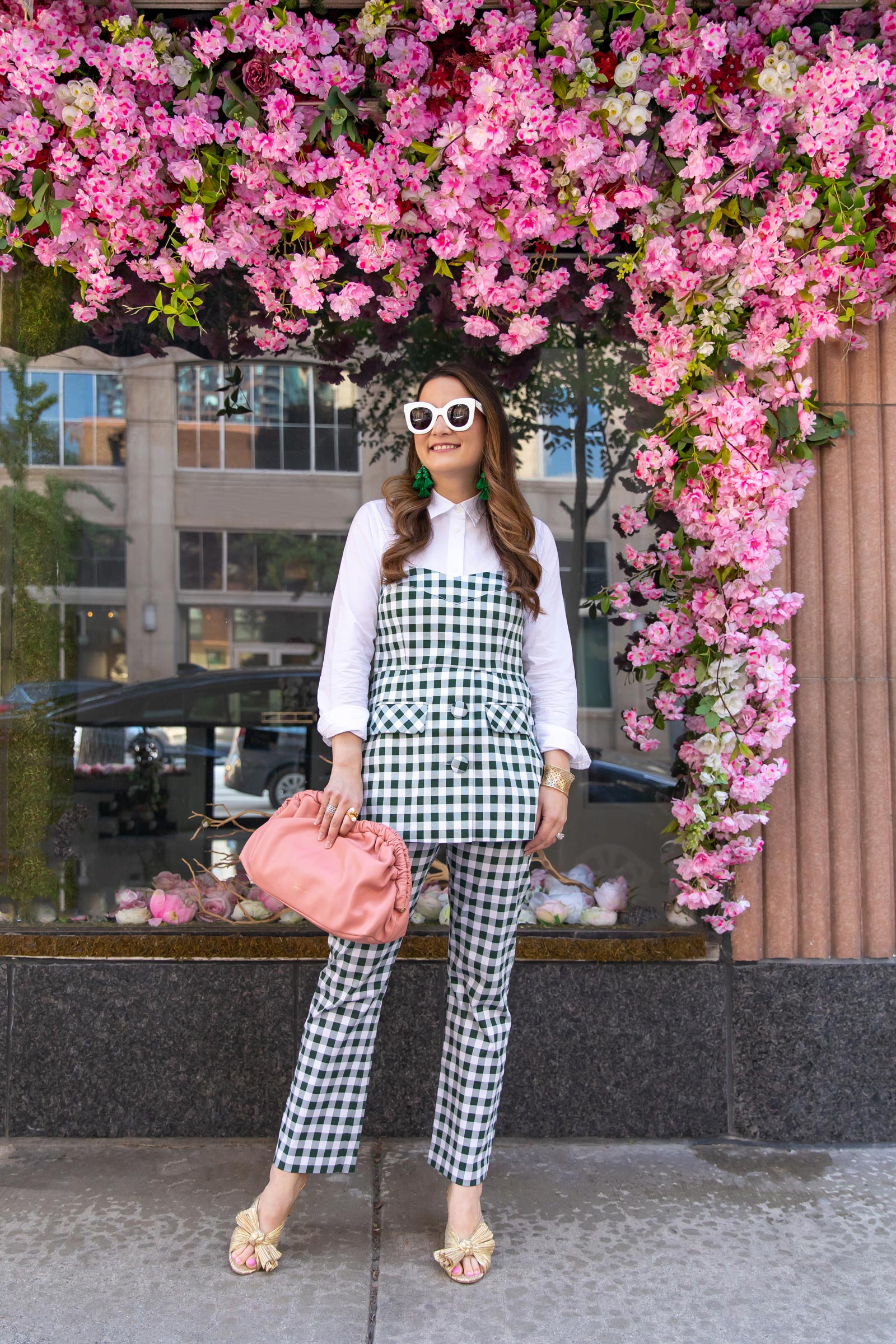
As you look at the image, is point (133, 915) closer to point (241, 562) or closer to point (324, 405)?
point (241, 562)

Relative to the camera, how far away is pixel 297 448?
14.6ft

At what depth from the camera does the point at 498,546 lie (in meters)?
2.55

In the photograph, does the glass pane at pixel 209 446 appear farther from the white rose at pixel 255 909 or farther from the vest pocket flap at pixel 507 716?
the vest pocket flap at pixel 507 716

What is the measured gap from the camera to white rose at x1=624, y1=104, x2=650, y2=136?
9.23 feet

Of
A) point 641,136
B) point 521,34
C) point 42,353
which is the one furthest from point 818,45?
point 42,353

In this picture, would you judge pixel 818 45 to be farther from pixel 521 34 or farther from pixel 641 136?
pixel 521 34

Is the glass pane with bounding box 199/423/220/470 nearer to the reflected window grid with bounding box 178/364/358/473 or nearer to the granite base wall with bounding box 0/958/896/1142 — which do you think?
the reflected window grid with bounding box 178/364/358/473

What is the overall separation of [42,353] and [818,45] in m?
2.64

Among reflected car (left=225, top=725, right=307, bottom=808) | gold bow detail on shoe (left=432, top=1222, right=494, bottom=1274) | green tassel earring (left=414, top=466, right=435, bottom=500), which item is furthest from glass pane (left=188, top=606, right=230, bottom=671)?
gold bow detail on shoe (left=432, top=1222, right=494, bottom=1274)

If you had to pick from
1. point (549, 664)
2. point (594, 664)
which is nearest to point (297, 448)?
point (594, 664)

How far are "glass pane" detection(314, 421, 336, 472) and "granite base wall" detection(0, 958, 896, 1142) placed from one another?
2171 mm

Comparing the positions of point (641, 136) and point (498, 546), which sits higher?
point (641, 136)

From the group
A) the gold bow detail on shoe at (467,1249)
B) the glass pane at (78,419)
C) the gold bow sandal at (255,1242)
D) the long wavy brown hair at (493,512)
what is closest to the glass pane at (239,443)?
the glass pane at (78,419)

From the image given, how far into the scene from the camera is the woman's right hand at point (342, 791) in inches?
90.9
